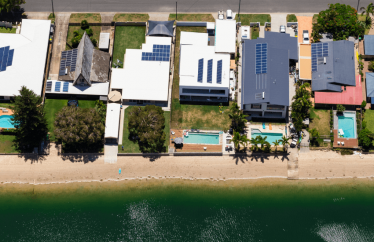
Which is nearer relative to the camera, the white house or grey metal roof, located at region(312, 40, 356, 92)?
the white house

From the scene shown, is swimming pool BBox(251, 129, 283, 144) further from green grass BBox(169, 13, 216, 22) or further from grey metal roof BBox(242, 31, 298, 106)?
green grass BBox(169, 13, 216, 22)

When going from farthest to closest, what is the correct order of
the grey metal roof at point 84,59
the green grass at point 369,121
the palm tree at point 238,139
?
the green grass at point 369,121, the grey metal roof at point 84,59, the palm tree at point 238,139

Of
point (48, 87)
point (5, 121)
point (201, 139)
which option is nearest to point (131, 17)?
point (48, 87)

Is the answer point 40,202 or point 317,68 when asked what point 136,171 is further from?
point 317,68

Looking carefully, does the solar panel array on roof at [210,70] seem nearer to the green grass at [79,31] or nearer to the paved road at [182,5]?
the paved road at [182,5]

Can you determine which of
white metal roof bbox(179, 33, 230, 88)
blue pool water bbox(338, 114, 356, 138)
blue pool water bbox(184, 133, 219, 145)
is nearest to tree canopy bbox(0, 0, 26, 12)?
white metal roof bbox(179, 33, 230, 88)

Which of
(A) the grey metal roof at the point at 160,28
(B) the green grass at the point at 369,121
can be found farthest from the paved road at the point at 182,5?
(B) the green grass at the point at 369,121

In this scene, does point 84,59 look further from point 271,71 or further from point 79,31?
point 271,71
